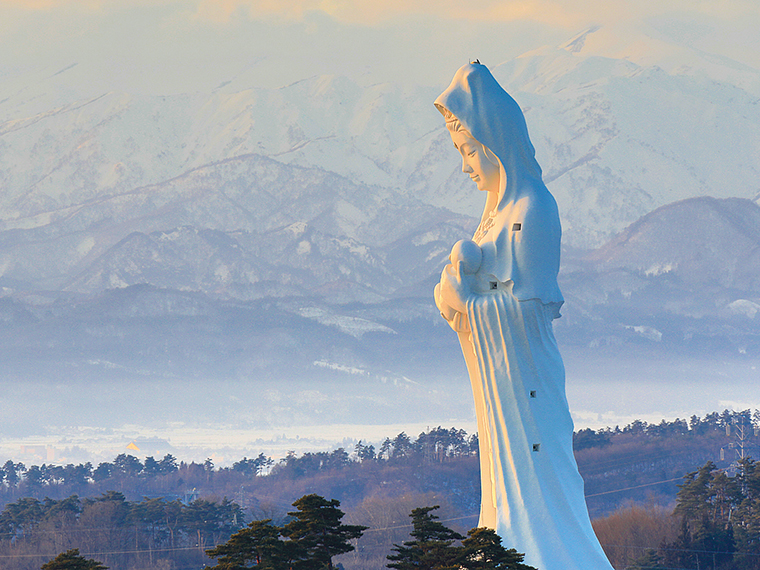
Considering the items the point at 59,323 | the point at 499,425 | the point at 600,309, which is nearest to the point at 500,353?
the point at 499,425

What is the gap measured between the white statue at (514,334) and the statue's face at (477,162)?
0.02 metres

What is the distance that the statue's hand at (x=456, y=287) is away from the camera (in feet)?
78.5

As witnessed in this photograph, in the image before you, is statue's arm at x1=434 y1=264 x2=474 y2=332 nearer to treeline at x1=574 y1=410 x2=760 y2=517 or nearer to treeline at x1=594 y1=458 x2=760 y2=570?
treeline at x1=594 y1=458 x2=760 y2=570

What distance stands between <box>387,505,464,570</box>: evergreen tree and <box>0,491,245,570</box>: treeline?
3763 centimetres

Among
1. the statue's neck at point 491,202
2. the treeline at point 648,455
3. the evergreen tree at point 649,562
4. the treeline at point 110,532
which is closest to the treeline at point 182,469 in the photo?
the treeline at point 648,455

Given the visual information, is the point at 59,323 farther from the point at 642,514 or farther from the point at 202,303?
the point at 642,514

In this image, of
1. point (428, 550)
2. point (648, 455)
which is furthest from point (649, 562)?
point (648, 455)

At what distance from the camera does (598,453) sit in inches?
3583

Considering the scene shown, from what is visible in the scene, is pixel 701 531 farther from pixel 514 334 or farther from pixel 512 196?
pixel 512 196

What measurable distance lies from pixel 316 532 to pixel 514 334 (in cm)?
529

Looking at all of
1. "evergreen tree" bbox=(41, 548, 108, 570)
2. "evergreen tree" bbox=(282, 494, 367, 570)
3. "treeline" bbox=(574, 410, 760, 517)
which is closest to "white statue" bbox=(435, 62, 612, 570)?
"evergreen tree" bbox=(282, 494, 367, 570)

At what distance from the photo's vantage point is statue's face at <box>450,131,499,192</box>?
80.5ft

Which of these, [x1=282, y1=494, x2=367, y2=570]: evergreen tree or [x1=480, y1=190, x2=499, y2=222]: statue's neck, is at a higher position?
[x1=480, y1=190, x2=499, y2=222]: statue's neck

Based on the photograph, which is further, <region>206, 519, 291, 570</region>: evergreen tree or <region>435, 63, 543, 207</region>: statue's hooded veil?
<region>435, 63, 543, 207</region>: statue's hooded veil
